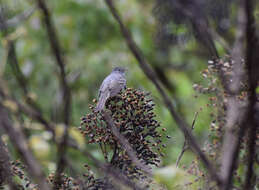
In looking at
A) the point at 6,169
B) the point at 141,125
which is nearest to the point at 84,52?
the point at 141,125

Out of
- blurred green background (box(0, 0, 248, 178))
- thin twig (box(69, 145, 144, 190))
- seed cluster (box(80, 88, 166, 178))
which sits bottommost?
thin twig (box(69, 145, 144, 190))

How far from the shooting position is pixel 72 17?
7711mm

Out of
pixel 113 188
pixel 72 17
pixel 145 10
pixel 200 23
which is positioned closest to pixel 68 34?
pixel 72 17

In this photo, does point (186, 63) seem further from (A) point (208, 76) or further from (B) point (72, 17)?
(A) point (208, 76)

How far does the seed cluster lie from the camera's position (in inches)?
76.4

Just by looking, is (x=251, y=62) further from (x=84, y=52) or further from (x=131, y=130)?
(x=84, y=52)

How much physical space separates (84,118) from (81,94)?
18.3 feet

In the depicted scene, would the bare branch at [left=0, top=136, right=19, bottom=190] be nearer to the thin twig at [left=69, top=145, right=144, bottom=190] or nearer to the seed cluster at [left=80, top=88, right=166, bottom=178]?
the thin twig at [left=69, top=145, right=144, bottom=190]

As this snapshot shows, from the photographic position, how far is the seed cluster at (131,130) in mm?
1940

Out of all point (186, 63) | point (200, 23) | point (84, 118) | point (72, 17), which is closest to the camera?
point (200, 23)

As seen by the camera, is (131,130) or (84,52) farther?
(84,52)

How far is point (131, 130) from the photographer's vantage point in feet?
6.66

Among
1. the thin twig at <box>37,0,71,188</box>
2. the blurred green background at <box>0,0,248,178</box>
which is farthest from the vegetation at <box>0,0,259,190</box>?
the blurred green background at <box>0,0,248,178</box>

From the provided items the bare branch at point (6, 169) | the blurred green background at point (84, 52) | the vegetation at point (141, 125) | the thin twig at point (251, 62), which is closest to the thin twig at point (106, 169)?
the vegetation at point (141, 125)
